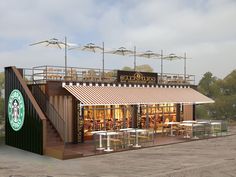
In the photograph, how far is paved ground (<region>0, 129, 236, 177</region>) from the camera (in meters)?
12.4

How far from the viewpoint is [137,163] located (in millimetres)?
14078

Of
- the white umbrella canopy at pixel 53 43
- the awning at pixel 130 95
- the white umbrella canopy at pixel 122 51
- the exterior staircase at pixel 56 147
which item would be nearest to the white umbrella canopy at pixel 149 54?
the white umbrella canopy at pixel 122 51

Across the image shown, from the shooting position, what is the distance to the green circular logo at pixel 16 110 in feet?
60.1

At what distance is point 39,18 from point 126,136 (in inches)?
1173

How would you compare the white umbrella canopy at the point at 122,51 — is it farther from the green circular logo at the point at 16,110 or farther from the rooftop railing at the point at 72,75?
the green circular logo at the point at 16,110

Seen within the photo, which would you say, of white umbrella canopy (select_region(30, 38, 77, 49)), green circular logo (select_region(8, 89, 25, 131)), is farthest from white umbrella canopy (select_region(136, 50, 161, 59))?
green circular logo (select_region(8, 89, 25, 131))

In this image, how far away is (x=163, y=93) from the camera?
23344mm

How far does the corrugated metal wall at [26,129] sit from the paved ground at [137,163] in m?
0.49

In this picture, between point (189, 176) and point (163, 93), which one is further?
point (163, 93)

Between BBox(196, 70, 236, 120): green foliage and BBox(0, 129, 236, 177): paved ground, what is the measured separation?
82.0ft

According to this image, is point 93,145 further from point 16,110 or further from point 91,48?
point 91,48

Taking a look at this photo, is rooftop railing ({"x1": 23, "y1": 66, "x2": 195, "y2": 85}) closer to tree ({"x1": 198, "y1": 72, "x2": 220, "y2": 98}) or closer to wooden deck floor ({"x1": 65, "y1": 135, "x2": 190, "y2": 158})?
wooden deck floor ({"x1": 65, "y1": 135, "x2": 190, "y2": 158})

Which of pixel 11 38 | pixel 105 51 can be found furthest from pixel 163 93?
pixel 11 38

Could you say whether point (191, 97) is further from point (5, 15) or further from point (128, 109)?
point (5, 15)
